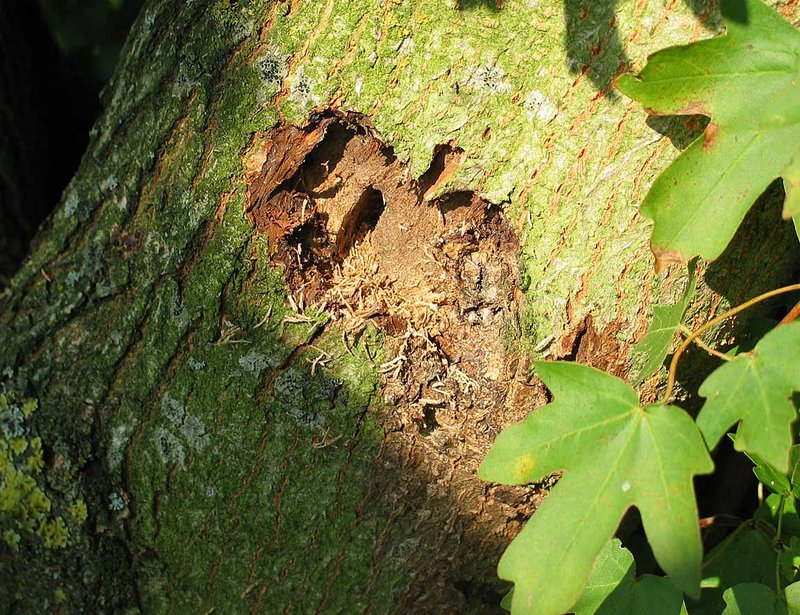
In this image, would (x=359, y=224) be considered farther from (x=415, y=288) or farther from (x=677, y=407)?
(x=677, y=407)

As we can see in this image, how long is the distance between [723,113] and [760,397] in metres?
0.45

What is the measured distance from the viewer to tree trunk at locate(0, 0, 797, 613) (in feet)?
4.31

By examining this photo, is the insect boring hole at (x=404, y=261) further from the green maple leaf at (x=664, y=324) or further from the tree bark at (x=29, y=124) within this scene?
the tree bark at (x=29, y=124)

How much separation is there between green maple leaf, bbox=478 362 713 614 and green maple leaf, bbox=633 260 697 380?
0.48ft

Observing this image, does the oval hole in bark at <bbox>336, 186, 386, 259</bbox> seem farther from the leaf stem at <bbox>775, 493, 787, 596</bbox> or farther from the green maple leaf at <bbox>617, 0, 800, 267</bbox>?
the leaf stem at <bbox>775, 493, 787, 596</bbox>

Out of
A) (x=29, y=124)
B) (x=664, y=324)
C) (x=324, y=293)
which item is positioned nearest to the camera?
(x=664, y=324)

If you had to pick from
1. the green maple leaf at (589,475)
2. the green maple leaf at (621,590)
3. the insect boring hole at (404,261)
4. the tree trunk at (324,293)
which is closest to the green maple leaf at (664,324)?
the tree trunk at (324,293)

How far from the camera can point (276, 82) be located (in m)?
1.38

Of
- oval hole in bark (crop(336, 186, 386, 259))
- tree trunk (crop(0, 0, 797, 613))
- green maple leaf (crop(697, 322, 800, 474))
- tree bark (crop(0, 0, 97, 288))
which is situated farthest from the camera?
tree bark (crop(0, 0, 97, 288))

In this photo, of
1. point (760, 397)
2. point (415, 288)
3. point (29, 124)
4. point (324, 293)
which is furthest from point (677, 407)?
point (29, 124)

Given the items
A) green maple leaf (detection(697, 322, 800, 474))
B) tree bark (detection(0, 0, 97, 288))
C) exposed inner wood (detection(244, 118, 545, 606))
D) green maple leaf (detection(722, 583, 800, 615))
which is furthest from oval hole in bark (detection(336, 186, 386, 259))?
tree bark (detection(0, 0, 97, 288))

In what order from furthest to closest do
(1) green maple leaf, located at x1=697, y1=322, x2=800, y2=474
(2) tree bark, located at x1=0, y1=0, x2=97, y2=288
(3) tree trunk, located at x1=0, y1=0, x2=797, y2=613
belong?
(2) tree bark, located at x1=0, y1=0, x2=97, y2=288 < (3) tree trunk, located at x1=0, y1=0, x2=797, y2=613 < (1) green maple leaf, located at x1=697, y1=322, x2=800, y2=474

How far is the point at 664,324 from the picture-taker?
135cm

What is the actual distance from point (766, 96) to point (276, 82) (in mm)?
835
